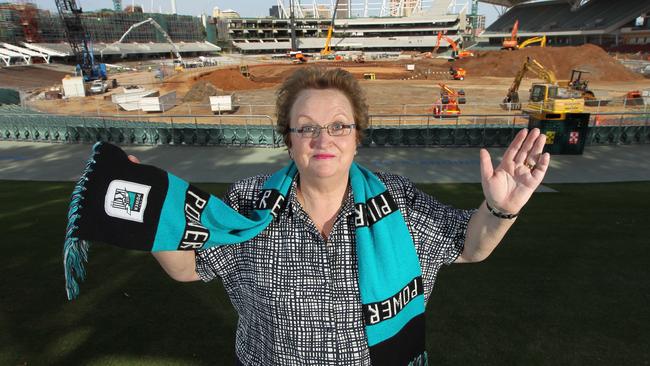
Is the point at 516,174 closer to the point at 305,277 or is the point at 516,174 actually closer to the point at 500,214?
the point at 500,214

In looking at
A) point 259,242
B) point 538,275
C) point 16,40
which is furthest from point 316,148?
point 16,40

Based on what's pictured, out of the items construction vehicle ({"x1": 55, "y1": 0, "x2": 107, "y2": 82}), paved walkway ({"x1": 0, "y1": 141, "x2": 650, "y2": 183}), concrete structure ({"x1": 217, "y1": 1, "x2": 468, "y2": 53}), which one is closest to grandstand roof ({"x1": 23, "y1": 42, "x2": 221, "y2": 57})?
concrete structure ({"x1": 217, "y1": 1, "x2": 468, "y2": 53})

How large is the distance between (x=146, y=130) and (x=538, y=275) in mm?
15888

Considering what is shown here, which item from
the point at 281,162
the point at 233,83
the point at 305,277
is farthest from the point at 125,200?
the point at 233,83

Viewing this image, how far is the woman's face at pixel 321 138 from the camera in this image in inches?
74.5

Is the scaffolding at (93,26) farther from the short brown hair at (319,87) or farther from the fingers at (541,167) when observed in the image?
the fingers at (541,167)

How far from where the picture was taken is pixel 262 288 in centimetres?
197

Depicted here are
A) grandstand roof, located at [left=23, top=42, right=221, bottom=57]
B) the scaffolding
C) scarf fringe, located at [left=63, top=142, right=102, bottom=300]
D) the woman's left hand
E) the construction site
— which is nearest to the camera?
scarf fringe, located at [left=63, top=142, right=102, bottom=300]

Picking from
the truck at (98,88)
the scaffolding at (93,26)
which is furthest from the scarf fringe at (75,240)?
the scaffolding at (93,26)

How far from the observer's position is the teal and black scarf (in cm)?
177

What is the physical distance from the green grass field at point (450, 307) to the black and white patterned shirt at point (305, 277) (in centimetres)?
244

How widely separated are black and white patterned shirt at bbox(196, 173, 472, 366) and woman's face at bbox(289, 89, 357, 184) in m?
0.23

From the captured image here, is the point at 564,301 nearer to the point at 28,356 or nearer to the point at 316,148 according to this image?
the point at 316,148

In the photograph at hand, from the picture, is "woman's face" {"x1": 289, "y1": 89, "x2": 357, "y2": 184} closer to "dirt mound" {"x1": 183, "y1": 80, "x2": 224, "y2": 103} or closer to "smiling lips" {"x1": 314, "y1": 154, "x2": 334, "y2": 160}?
"smiling lips" {"x1": 314, "y1": 154, "x2": 334, "y2": 160}
